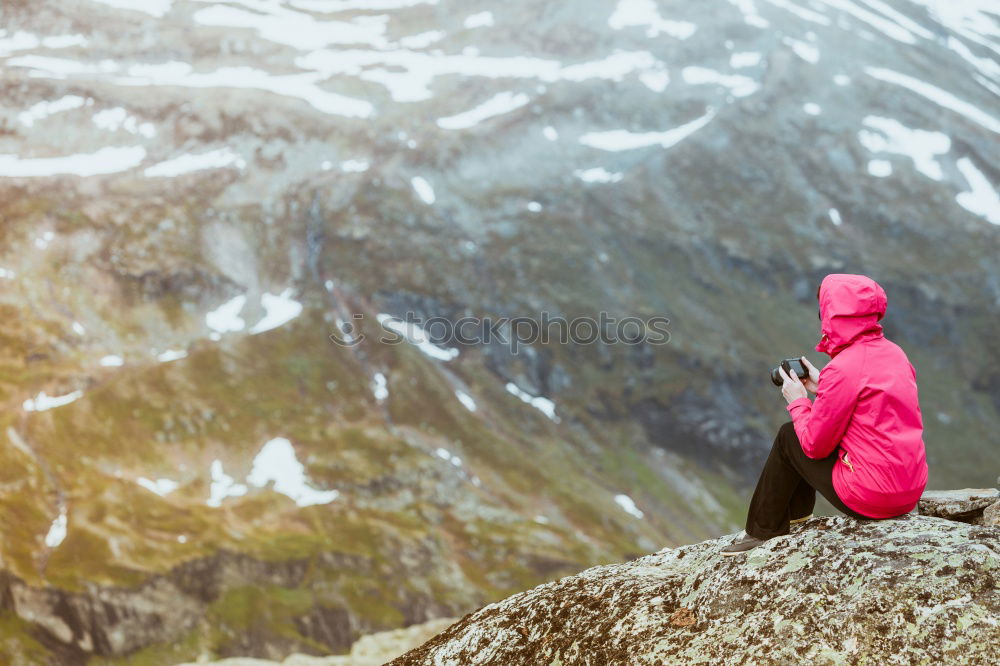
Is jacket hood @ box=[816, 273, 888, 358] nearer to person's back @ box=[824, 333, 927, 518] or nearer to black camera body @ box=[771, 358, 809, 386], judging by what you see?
person's back @ box=[824, 333, 927, 518]

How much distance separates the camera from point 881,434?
30.0 ft

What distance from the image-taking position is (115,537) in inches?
5778

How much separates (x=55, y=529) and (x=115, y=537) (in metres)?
11.0

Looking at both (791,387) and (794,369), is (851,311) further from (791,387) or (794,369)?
(791,387)

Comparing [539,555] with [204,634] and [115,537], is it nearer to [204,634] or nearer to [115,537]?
[204,634]

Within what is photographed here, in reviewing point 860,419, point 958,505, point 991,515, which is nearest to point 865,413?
point 860,419

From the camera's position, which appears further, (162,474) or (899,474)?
(162,474)

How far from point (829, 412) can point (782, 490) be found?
1.59 m

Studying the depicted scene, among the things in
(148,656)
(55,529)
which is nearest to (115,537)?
(55,529)

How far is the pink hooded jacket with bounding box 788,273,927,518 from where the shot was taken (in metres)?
9.15

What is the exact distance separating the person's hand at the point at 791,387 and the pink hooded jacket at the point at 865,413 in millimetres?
473

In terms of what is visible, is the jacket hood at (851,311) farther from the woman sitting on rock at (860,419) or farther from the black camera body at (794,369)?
the black camera body at (794,369)

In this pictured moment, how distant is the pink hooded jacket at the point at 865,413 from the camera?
915 cm

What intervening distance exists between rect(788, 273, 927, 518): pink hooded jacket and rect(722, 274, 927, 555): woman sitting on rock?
11 millimetres
